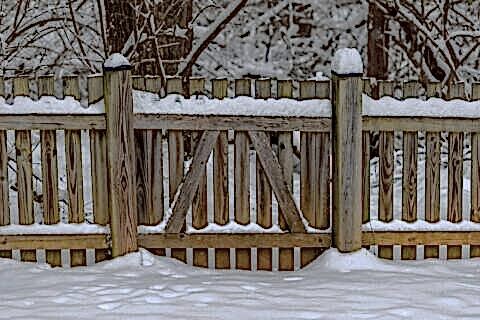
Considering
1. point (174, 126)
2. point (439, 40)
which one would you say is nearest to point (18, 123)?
point (174, 126)

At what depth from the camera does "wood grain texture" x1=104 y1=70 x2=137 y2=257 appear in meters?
5.02

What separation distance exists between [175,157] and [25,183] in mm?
1070

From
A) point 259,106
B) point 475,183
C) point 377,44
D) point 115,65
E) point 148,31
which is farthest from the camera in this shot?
point 377,44

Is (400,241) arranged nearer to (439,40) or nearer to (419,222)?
(419,222)

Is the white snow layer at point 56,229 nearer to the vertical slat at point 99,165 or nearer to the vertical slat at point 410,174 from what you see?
the vertical slat at point 99,165

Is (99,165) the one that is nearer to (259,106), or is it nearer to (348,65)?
(259,106)

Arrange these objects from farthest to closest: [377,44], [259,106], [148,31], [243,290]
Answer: [377,44] → [148,31] → [259,106] → [243,290]

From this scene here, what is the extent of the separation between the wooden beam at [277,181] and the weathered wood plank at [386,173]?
595 millimetres

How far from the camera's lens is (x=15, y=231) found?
17.1 feet

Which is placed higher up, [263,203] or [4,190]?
[4,190]

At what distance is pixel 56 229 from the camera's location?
17.1ft

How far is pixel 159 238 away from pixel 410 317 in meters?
1.92

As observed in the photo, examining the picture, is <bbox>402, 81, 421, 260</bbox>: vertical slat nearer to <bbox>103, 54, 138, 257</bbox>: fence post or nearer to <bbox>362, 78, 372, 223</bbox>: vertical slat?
<bbox>362, 78, 372, 223</bbox>: vertical slat

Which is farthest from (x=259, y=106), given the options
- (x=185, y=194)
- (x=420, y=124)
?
(x=420, y=124)
